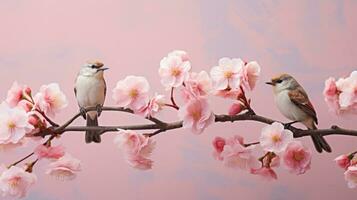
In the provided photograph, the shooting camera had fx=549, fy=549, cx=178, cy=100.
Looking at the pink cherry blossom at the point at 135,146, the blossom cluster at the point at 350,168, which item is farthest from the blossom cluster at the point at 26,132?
the blossom cluster at the point at 350,168

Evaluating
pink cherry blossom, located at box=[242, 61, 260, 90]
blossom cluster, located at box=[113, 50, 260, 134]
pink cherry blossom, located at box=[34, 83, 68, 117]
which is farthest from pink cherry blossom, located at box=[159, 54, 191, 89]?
pink cherry blossom, located at box=[34, 83, 68, 117]

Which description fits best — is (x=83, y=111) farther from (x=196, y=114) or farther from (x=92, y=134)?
(x=196, y=114)

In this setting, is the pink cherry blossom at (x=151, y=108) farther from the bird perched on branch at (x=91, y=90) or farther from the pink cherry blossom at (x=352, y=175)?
the pink cherry blossom at (x=352, y=175)

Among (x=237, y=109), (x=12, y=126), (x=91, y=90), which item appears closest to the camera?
(x=12, y=126)

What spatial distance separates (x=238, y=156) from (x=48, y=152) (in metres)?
0.39

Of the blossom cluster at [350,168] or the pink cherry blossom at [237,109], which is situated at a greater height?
the pink cherry blossom at [237,109]

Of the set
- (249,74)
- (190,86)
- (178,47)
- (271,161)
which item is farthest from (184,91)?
(178,47)

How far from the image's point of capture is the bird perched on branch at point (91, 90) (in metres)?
1.27

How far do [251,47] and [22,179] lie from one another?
65 centimetres

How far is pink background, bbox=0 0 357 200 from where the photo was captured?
4.35 feet

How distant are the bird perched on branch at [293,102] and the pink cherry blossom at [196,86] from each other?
219 mm

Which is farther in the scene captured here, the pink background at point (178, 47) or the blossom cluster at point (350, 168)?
the pink background at point (178, 47)

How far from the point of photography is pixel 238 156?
1.11 m

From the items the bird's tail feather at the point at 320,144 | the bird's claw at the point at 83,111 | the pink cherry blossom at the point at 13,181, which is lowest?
the pink cherry blossom at the point at 13,181
